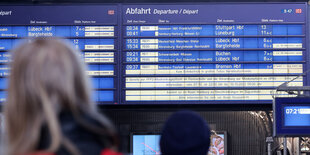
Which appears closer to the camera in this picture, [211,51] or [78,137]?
[78,137]

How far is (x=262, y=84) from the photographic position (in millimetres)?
7734

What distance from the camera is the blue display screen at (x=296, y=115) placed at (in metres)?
6.59

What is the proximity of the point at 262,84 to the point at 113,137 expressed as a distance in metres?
6.68

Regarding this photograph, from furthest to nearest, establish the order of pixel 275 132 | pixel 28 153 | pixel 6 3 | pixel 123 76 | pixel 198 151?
1. pixel 6 3
2. pixel 123 76
3. pixel 275 132
4. pixel 198 151
5. pixel 28 153

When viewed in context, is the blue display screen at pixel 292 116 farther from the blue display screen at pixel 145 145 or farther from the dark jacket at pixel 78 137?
the dark jacket at pixel 78 137

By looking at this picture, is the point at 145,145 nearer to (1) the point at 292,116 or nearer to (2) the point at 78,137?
(1) the point at 292,116

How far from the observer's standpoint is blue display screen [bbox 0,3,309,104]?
303 inches

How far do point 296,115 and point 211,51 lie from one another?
1.63 metres

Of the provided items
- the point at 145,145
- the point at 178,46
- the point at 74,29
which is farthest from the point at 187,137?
the point at 145,145

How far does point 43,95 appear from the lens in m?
1.21

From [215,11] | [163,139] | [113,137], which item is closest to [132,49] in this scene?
[215,11]

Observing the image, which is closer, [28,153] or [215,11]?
[28,153]

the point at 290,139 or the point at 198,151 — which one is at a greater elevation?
the point at 198,151

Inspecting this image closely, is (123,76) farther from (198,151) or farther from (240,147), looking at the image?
(198,151)
